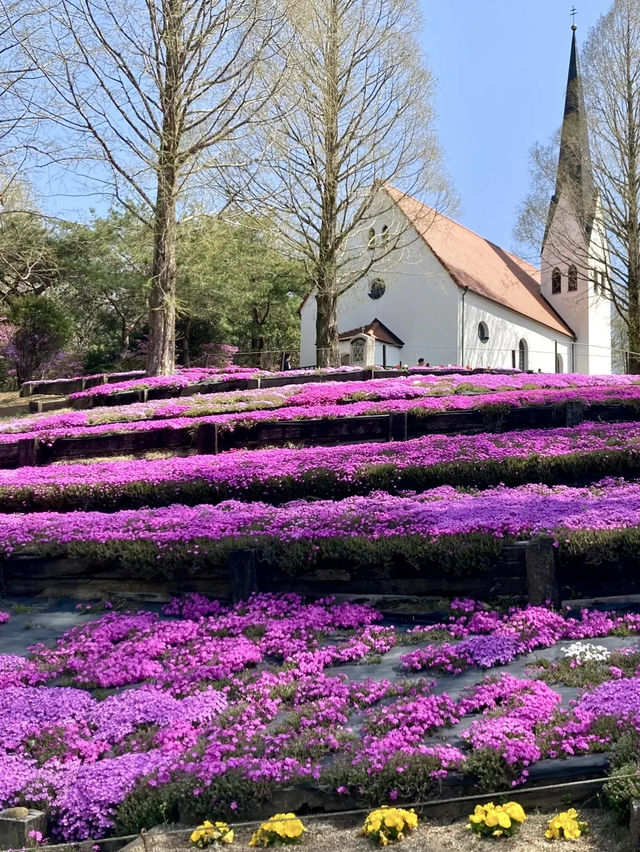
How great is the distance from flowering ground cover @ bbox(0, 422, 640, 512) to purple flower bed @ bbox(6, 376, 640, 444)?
1.90m

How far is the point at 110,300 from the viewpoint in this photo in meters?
41.4

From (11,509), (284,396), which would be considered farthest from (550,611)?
(284,396)

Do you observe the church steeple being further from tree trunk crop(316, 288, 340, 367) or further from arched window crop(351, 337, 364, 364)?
tree trunk crop(316, 288, 340, 367)

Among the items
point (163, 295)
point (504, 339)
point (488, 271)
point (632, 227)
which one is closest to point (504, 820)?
point (163, 295)

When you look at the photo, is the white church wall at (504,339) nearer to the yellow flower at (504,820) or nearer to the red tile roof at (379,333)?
the red tile roof at (379,333)

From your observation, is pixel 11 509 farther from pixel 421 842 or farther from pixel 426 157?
pixel 426 157

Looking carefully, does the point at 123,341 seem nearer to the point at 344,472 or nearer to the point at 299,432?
the point at 299,432

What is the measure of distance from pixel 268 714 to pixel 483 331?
139 ft

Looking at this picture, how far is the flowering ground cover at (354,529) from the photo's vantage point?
6.62m

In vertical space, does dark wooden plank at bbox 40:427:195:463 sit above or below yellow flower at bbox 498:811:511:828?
above

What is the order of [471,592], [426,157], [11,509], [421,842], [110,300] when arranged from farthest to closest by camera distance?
[110,300]
[426,157]
[11,509]
[471,592]
[421,842]

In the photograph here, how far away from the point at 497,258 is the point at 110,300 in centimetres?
2835

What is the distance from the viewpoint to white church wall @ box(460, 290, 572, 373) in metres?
43.9

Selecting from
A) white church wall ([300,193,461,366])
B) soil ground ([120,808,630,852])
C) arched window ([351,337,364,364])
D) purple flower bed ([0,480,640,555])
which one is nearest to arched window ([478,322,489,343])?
white church wall ([300,193,461,366])
